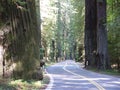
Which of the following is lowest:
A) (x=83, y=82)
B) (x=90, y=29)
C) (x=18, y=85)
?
(x=83, y=82)

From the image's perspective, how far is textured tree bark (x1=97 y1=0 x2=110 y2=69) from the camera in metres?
34.2

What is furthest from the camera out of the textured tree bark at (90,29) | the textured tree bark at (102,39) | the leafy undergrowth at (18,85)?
the textured tree bark at (90,29)

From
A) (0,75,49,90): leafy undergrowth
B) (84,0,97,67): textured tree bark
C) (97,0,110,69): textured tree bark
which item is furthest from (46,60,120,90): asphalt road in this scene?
(84,0,97,67): textured tree bark

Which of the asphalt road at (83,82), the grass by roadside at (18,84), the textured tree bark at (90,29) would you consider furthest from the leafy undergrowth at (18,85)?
the textured tree bark at (90,29)

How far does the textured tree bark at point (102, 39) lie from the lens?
3419 cm

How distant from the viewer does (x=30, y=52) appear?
56.4 ft

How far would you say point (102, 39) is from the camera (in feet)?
115

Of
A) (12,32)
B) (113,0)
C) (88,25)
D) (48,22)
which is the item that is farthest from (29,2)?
(48,22)

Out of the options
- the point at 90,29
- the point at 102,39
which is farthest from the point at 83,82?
the point at 90,29

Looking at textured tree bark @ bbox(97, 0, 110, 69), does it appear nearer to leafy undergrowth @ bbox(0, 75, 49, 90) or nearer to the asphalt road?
the asphalt road

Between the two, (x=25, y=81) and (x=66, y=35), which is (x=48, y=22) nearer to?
(x=25, y=81)

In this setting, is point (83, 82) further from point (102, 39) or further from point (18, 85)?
point (102, 39)

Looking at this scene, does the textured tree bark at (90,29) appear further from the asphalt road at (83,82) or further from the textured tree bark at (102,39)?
the asphalt road at (83,82)

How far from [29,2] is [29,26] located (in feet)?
4.10
